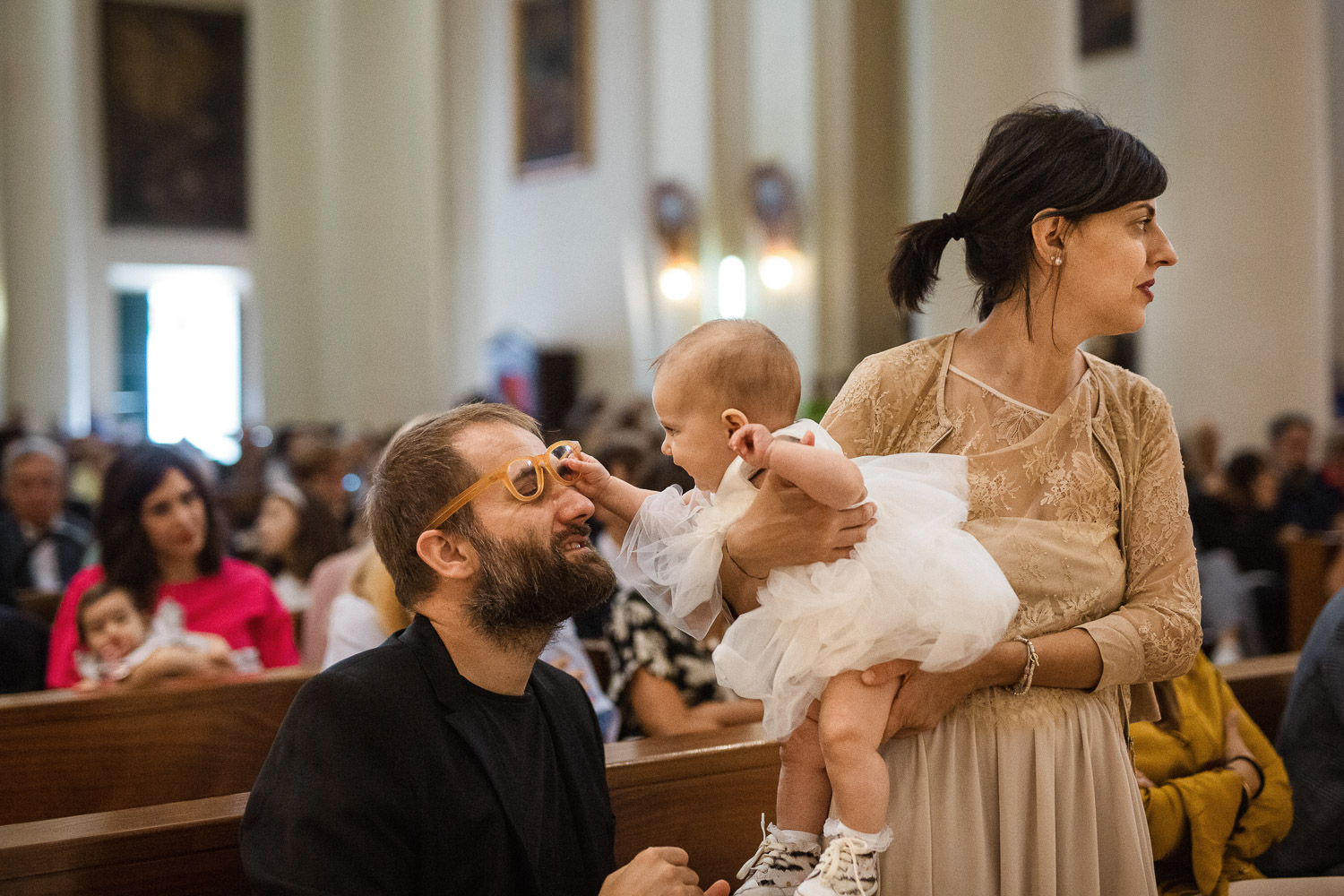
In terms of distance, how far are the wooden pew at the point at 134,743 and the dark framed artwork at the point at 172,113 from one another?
49.3 ft

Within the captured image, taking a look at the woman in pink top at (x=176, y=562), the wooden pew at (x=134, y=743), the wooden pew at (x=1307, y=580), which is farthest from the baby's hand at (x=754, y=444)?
the wooden pew at (x=1307, y=580)

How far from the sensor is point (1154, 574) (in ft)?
6.10

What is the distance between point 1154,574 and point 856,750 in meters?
0.56

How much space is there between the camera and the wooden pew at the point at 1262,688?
3223 millimetres

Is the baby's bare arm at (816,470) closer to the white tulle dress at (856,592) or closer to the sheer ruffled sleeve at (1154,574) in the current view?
the white tulle dress at (856,592)

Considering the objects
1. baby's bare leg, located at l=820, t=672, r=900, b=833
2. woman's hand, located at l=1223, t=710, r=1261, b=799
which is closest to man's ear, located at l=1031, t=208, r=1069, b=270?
baby's bare leg, located at l=820, t=672, r=900, b=833

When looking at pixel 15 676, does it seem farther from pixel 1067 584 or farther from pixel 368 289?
pixel 368 289

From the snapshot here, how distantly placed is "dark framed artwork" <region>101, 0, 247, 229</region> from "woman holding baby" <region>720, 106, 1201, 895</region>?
1665 cm

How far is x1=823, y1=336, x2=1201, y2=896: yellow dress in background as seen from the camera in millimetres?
1793

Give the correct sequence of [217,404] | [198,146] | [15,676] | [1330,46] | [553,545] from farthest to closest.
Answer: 1. [217,404]
2. [198,146]
3. [1330,46]
4. [15,676]
5. [553,545]

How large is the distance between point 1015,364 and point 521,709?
0.97 m

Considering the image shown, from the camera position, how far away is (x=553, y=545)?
6.43 ft

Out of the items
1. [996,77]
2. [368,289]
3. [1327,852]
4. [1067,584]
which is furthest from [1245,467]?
[368,289]

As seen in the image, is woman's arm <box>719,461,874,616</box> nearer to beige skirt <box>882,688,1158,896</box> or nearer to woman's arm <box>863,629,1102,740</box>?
woman's arm <box>863,629,1102,740</box>
